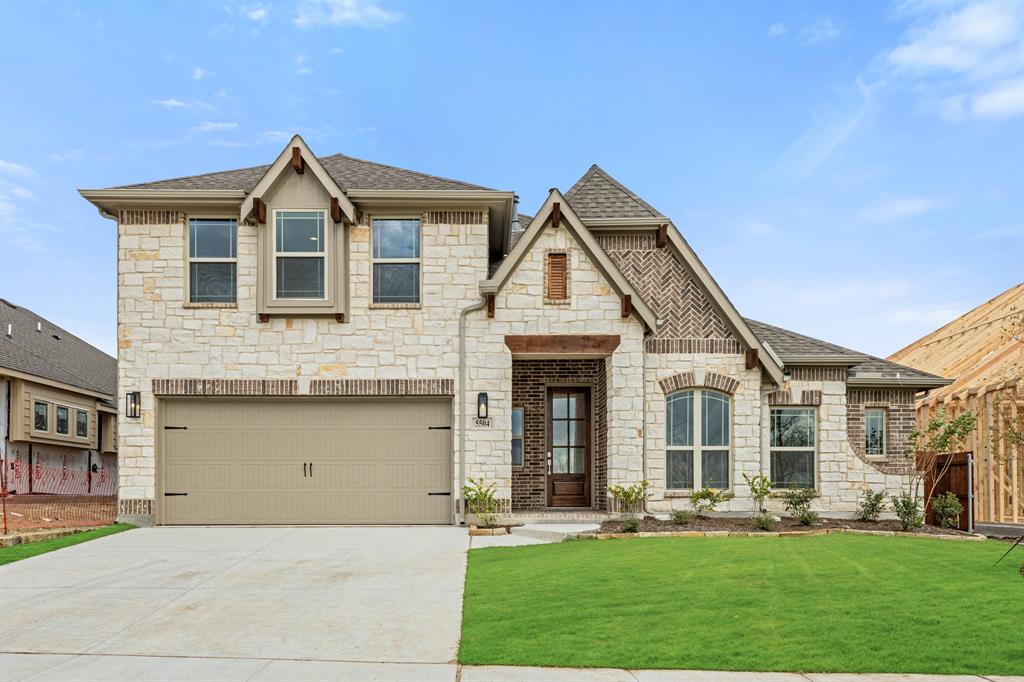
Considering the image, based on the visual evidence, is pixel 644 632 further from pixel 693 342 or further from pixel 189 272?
pixel 189 272

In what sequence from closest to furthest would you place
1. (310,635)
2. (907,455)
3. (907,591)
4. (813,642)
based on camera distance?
(813,642)
(310,635)
(907,591)
(907,455)

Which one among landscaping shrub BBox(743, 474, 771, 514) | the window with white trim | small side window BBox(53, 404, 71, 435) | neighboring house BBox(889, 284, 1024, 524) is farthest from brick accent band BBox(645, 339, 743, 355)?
small side window BBox(53, 404, 71, 435)

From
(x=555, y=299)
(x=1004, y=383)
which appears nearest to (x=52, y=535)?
(x=555, y=299)

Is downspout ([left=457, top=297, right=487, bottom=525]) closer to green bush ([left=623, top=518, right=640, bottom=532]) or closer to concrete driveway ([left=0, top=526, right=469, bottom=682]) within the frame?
concrete driveway ([left=0, top=526, right=469, bottom=682])

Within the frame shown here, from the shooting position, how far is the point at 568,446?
17969 millimetres

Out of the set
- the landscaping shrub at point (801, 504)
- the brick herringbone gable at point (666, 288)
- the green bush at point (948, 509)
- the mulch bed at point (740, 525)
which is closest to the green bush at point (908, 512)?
Answer: the mulch bed at point (740, 525)

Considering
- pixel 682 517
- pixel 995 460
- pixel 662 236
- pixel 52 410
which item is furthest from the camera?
pixel 52 410

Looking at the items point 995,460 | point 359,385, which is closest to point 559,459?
point 359,385

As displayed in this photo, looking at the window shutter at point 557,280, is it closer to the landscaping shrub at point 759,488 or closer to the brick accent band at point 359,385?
the brick accent band at point 359,385

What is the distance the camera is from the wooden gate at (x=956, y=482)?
19.1 meters

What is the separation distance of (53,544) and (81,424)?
17994mm

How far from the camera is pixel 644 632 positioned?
8023 mm

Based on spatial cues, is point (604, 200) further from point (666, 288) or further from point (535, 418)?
point (535, 418)

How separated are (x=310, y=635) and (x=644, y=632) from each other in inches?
125
